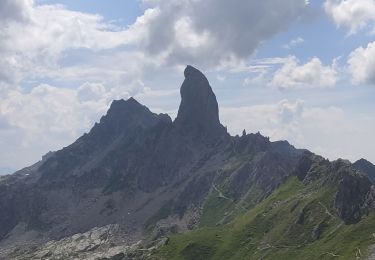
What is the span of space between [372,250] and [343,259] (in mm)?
10916

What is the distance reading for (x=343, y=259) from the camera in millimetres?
198000

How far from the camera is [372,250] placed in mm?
193625
